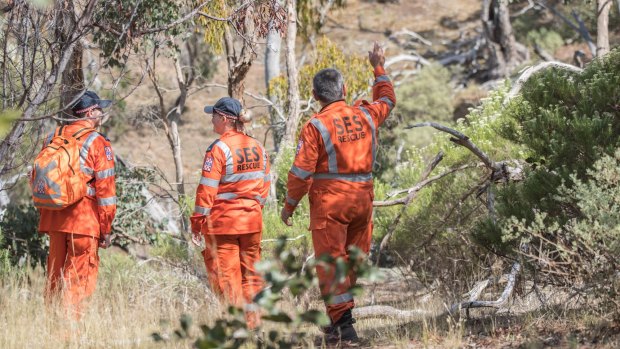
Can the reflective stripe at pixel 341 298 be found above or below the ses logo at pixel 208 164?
below

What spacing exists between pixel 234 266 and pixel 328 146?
4.17 ft

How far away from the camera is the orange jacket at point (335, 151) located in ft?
18.3

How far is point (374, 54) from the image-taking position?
6.03 meters

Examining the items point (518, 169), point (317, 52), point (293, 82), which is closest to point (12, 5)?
point (518, 169)

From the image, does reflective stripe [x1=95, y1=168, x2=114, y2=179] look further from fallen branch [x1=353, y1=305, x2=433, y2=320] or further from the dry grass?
fallen branch [x1=353, y1=305, x2=433, y2=320]

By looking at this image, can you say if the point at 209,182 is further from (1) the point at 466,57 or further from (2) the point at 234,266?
(1) the point at 466,57

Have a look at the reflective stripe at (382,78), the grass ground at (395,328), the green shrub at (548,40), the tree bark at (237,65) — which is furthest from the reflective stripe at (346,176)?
the green shrub at (548,40)

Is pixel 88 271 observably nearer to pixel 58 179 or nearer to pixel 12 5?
pixel 58 179

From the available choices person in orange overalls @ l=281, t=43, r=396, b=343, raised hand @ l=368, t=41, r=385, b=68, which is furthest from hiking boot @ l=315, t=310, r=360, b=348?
raised hand @ l=368, t=41, r=385, b=68

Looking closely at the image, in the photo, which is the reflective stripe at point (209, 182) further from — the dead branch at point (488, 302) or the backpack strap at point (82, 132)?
the dead branch at point (488, 302)

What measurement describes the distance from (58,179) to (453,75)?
70.4ft

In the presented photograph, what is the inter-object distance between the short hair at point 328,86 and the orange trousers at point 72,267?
189 cm

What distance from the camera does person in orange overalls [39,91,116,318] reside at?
6160 mm

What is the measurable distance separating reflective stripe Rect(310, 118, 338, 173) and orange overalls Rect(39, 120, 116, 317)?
1.57 metres
